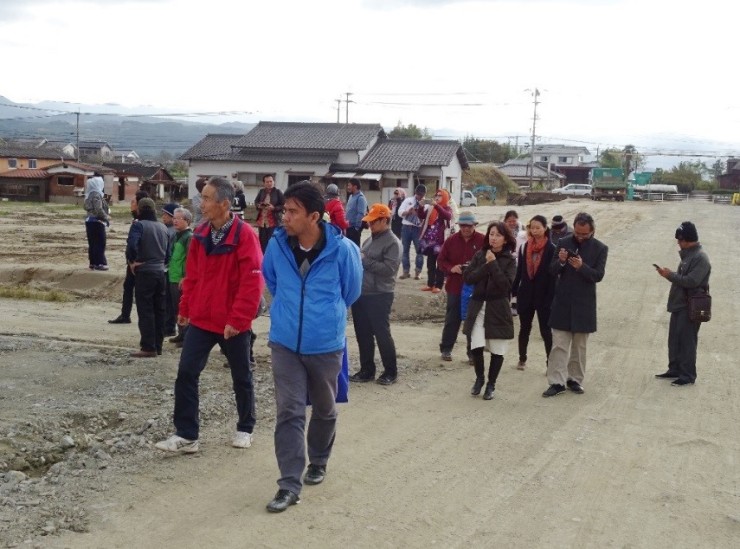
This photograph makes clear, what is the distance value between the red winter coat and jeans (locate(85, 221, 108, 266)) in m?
10.7

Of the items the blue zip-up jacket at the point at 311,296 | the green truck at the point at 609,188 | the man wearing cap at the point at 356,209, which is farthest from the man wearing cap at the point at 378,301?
the green truck at the point at 609,188

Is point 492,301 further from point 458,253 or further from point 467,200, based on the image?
point 467,200

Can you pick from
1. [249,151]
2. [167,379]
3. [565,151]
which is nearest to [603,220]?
[249,151]

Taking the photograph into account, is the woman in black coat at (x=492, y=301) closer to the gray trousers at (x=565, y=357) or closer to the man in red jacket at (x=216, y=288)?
the gray trousers at (x=565, y=357)

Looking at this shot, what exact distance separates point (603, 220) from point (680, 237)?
81.5ft

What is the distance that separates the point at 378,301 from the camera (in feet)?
29.2

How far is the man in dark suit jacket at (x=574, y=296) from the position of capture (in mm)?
8547

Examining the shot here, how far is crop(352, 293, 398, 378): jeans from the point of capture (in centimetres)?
887

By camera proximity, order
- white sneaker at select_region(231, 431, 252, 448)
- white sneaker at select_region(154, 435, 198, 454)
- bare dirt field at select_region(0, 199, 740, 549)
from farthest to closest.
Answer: white sneaker at select_region(231, 431, 252, 448)
white sneaker at select_region(154, 435, 198, 454)
bare dirt field at select_region(0, 199, 740, 549)

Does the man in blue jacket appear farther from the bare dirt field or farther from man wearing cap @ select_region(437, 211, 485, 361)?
man wearing cap @ select_region(437, 211, 485, 361)

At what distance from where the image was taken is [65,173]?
54.5m

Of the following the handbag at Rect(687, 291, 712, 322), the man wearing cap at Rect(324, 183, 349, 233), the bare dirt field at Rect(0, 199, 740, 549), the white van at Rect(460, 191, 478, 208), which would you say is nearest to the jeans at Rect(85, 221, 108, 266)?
the bare dirt field at Rect(0, 199, 740, 549)

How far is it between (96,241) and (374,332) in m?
9.35

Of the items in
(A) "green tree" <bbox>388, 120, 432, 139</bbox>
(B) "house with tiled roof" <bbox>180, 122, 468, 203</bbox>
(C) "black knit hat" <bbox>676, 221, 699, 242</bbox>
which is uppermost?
(A) "green tree" <bbox>388, 120, 432, 139</bbox>
